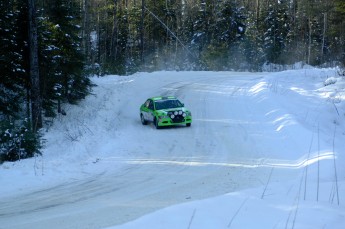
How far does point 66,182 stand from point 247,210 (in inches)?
227

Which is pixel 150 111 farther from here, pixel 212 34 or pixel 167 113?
pixel 212 34

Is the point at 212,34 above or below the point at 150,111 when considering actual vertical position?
above

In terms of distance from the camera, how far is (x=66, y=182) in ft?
37.7

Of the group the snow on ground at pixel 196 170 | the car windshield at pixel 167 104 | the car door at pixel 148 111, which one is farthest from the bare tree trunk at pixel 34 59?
the car windshield at pixel 167 104

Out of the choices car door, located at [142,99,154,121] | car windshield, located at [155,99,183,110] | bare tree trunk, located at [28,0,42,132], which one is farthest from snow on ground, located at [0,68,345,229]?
bare tree trunk, located at [28,0,42,132]

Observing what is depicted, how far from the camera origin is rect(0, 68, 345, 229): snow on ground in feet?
25.8

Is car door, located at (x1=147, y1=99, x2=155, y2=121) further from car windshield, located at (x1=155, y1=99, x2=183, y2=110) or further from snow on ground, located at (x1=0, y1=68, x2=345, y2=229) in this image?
snow on ground, located at (x1=0, y1=68, x2=345, y2=229)

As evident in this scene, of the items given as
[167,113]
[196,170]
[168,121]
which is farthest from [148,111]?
[196,170]

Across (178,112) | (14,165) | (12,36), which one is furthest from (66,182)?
(12,36)

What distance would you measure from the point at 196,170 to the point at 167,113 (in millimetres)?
7333

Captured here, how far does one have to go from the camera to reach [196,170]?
12.8m

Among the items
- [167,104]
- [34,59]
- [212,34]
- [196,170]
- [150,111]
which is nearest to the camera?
[196,170]

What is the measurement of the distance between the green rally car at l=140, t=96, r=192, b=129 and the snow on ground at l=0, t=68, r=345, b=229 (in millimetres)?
441

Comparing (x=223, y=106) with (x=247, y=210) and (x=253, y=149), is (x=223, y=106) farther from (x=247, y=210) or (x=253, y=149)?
(x=247, y=210)
